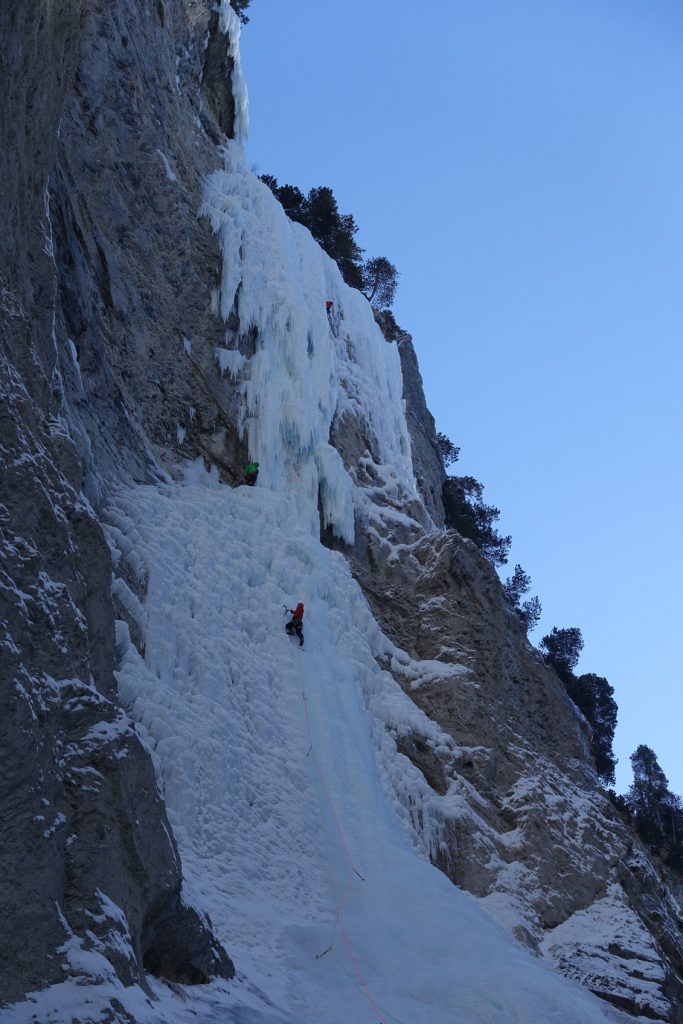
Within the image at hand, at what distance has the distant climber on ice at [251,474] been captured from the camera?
20.8 m

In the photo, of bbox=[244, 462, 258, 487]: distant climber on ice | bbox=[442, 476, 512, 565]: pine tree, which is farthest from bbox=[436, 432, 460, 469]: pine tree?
bbox=[244, 462, 258, 487]: distant climber on ice

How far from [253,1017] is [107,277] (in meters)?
13.7

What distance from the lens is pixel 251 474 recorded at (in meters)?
20.9

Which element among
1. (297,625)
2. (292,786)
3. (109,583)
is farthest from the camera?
(297,625)

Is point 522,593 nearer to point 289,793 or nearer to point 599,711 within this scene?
point 599,711

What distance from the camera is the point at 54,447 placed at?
9.35 meters

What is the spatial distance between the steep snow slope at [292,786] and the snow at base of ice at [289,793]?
3 centimetres

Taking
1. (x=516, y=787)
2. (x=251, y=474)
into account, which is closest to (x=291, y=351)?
(x=251, y=474)

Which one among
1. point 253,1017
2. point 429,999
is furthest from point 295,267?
point 253,1017

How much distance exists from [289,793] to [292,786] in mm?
202

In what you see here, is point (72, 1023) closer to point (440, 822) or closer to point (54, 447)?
A: point (54, 447)

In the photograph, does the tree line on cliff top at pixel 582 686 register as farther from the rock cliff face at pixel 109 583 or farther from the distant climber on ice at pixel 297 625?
the distant climber on ice at pixel 297 625

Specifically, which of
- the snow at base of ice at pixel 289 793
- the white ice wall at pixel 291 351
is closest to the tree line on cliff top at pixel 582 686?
the white ice wall at pixel 291 351

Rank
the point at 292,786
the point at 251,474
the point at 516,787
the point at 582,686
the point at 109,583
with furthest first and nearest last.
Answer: the point at 582,686, the point at 251,474, the point at 516,787, the point at 292,786, the point at 109,583
